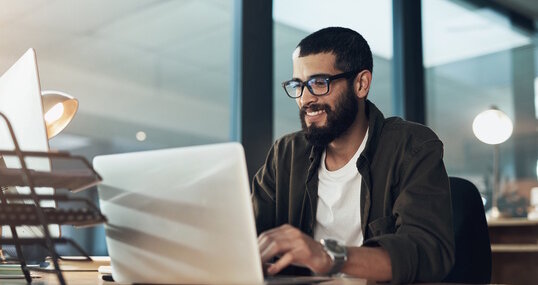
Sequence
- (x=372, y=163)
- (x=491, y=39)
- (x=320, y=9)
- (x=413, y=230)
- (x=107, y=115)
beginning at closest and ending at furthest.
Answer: (x=413, y=230) → (x=372, y=163) → (x=107, y=115) → (x=320, y=9) → (x=491, y=39)

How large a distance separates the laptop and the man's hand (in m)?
0.05

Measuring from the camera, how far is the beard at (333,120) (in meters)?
1.63

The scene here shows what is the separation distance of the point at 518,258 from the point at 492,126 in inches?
46.5

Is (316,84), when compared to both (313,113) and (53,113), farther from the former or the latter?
(53,113)

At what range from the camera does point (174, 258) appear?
0.90m

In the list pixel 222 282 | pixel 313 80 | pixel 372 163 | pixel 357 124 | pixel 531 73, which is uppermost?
pixel 531 73

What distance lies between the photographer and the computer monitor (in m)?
0.98

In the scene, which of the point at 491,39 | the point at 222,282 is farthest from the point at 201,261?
the point at 491,39

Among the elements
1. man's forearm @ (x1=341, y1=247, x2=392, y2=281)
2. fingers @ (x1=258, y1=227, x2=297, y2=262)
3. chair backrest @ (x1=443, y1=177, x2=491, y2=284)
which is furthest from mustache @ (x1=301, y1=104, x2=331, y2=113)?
fingers @ (x1=258, y1=227, x2=297, y2=262)

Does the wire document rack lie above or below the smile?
below

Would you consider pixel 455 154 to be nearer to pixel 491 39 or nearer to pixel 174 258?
pixel 491 39

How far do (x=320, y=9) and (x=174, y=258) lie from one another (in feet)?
7.96

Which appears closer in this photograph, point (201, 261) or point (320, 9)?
point (201, 261)

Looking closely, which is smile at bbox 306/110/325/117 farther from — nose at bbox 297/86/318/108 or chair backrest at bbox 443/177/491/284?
chair backrest at bbox 443/177/491/284
